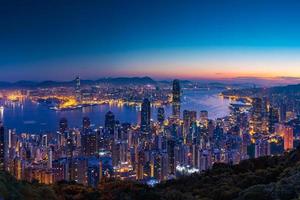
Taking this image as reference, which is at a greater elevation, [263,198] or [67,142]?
[263,198]

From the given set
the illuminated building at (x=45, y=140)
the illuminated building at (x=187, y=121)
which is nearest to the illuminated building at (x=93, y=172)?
the illuminated building at (x=45, y=140)

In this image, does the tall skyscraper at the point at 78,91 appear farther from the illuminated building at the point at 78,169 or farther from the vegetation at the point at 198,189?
the vegetation at the point at 198,189

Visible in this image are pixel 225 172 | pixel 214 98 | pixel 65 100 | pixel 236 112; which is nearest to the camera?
pixel 225 172

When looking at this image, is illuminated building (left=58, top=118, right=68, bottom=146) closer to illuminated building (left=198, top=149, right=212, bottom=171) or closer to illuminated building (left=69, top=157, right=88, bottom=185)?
illuminated building (left=69, top=157, right=88, bottom=185)

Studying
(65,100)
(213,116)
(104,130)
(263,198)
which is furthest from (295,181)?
(65,100)

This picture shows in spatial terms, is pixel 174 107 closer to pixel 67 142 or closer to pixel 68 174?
pixel 67 142

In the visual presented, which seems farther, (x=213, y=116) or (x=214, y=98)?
(x=214, y=98)

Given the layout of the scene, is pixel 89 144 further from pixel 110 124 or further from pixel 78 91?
pixel 78 91

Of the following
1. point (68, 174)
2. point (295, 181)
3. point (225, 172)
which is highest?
point (295, 181)
